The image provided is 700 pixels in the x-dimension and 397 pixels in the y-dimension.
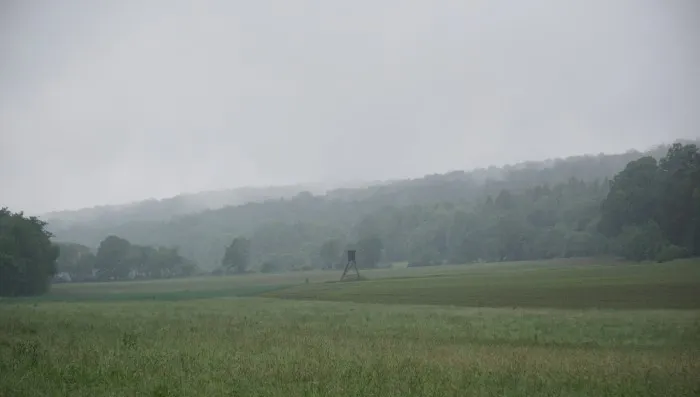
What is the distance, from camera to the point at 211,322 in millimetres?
39406

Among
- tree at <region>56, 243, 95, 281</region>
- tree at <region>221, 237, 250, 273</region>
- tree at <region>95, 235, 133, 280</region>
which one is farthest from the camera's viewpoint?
tree at <region>221, 237, 250, 273</region>

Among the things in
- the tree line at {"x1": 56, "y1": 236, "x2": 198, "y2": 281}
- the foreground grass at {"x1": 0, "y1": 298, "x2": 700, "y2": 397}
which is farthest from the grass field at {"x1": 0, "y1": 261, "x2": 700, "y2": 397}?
the tree line at {"x1": 56, "y1": 236, "x2": 198, "y2": 281}

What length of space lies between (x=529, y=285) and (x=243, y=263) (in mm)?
131428

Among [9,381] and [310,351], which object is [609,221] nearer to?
[310,351]

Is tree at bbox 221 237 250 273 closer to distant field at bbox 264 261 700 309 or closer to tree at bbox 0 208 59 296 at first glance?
tree at bbox 0 208 59 296

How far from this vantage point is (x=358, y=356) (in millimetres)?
23938

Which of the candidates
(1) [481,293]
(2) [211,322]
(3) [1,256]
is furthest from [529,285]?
(3) [1,256]

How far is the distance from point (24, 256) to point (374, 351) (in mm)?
82528

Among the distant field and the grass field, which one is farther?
the distant field

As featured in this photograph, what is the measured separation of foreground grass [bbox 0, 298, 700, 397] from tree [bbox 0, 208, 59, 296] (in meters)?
59.0

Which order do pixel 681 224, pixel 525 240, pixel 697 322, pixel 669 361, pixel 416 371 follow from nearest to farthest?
pixel 416 371 → pixel 669 361 → pixel 697 322 → pixel 681 224 → pixel 525 240

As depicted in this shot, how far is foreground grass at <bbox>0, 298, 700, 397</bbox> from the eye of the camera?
59.1ft

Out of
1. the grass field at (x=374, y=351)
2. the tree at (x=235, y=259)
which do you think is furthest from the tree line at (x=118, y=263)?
the grass field at (x=374, y=351)

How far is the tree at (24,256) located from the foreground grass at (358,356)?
58971mm
